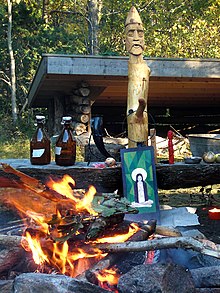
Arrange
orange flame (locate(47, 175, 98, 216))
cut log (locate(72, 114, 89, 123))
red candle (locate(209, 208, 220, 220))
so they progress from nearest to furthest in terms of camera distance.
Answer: orange flame (locate(47, 175, 98, 216))
red candle (locate(209, 208, 220, 220))
cut log (locate(72, 114, 89, 123))

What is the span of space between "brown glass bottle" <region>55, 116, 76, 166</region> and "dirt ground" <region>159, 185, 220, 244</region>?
1698 millimetres

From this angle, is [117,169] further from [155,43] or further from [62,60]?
[155,43]

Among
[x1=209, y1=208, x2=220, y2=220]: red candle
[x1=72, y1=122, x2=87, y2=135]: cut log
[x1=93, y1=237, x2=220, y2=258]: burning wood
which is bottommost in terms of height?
[x1=209, y1=208, x2=220, y2=220]: red candle

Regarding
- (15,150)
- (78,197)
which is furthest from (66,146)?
(15,150)

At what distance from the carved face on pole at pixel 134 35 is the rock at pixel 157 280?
116 inches

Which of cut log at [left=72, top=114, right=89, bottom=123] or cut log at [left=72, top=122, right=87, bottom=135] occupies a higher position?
cut log at [left=72, top=114, right=89, bottom=123]

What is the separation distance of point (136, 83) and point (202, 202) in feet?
8.78

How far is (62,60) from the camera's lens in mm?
7395

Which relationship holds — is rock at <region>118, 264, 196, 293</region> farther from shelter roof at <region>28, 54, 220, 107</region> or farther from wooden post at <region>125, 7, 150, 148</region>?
shelter roof at <region>28, 54, 220, 107</region>

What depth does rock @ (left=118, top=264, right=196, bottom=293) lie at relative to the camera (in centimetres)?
207

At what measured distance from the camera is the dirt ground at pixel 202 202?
4883 millimetres

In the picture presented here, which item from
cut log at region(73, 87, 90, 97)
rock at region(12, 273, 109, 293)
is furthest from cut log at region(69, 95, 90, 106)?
rock at region(12, 273, 109, 293)

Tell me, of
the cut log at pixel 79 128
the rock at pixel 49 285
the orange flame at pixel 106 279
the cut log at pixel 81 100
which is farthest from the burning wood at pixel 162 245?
the cut log at pixel 81 100

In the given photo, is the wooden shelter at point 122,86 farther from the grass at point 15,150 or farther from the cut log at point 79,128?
the grass at point 15,150
